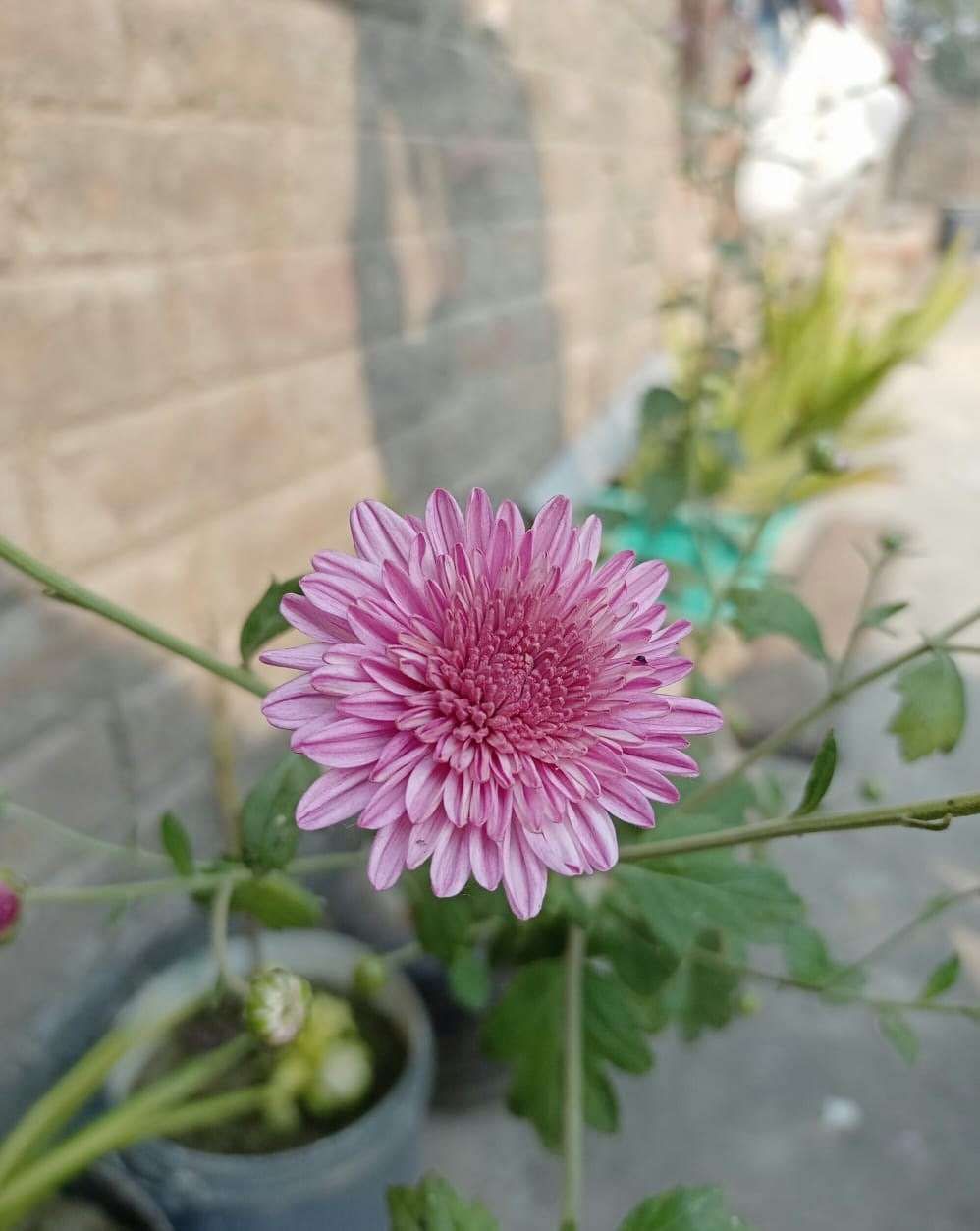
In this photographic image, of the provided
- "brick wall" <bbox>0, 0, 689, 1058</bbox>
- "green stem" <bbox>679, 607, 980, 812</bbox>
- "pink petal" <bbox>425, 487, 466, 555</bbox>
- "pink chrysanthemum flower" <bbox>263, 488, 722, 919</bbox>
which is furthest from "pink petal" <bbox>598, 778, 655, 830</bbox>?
"brick wall" <bbox>0, 0, 689, 1058</bbox>

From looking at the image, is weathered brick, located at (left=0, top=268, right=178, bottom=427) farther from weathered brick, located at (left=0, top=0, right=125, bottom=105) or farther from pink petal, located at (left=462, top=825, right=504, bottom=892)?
pink petal, located at (left=462, top=825, right=504, bottom=892)

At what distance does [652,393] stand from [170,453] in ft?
1.68

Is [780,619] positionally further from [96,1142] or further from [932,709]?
[96,1142]

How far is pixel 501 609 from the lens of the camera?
0.38 m

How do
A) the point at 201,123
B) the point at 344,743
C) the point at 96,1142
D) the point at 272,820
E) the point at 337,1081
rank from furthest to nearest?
the point at 201,123 < the point at 337,1081 < the point at 96,1142 < the point at 272,820 < the point at 344,743

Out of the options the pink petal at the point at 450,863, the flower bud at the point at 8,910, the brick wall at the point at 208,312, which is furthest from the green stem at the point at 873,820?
the brick wall at the point at 208,312

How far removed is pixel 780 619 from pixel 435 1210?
38cm

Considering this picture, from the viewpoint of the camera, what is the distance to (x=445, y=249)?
151 cm

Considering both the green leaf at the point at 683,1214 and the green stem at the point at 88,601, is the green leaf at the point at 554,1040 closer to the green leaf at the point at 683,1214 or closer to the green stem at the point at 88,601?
the green leaf at the point at 683,1214

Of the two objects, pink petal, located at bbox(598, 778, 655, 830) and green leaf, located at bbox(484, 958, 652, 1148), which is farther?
green leaf, located at bbox(484, 958, 652, 1148)

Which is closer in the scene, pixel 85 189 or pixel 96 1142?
pixel 96 1142

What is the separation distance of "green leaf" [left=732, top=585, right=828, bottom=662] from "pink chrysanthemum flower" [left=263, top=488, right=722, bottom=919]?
0.26 meters

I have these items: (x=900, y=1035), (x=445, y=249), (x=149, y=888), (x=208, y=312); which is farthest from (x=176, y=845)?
(x=445, y=249)

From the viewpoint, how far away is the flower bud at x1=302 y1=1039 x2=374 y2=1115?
0.83 meters
